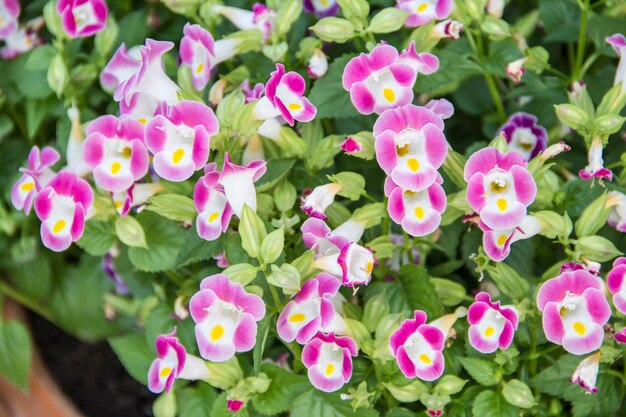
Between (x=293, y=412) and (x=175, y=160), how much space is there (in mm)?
299

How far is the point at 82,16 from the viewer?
45.1 inches

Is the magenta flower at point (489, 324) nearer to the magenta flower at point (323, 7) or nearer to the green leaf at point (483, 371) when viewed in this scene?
the green leaf at point (483, 371)

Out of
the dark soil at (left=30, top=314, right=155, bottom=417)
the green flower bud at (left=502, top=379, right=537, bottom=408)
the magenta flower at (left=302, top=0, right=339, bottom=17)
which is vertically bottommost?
the dark soil at (left=30, top=314, right=155, bottom=417)

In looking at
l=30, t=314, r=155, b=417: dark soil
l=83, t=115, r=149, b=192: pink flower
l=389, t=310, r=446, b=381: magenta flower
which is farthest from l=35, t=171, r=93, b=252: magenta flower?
l=30, t=314, r=155, b=417: dark soil

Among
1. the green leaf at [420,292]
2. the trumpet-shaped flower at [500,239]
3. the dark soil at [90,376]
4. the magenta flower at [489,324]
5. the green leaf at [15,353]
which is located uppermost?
the trumpet-shaped flower at [500,239]

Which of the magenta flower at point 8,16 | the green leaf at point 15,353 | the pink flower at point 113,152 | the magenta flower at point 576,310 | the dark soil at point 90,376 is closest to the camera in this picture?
the magenta flower at point 576,310

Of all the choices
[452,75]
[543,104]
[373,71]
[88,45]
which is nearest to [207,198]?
[373,71]

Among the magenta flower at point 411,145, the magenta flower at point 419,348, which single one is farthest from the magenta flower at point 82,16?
the magenta flower at point 419,348

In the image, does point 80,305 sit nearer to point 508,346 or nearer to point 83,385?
point 83,385

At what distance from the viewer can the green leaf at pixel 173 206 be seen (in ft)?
3.17

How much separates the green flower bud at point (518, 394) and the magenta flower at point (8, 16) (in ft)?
2.91

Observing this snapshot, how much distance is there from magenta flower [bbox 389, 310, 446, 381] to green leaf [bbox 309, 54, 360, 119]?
0.90 feet

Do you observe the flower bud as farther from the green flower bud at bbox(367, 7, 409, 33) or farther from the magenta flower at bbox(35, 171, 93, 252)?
the magenta flower at bbox(35, 171, 93, 252)

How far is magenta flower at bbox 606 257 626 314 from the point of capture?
84cm
